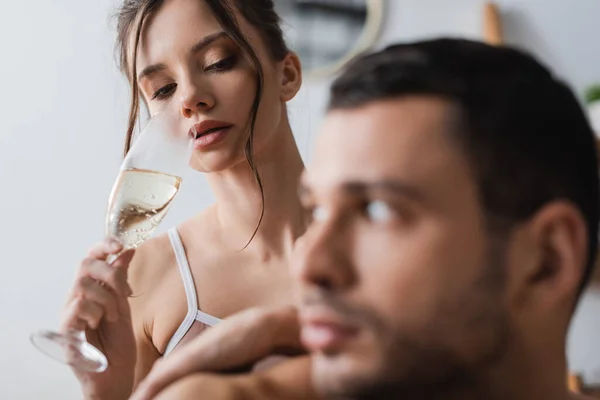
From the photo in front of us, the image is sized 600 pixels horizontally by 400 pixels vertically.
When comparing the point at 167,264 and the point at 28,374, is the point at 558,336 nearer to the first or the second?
the point at 167,264

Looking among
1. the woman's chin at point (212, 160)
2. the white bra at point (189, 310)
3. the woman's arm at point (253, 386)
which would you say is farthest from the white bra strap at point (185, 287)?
the woman's arm at point (253, 386)

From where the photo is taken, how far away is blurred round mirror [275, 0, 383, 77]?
8.02 feet

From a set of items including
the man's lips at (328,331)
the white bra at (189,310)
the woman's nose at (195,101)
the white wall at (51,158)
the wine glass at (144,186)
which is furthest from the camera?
the white wall at (51,158)

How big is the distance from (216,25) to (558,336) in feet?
2.53

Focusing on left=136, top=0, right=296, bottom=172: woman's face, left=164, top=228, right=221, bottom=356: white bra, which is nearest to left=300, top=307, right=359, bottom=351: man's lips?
left=136, top=0, right=296, bottom=172: woman's face

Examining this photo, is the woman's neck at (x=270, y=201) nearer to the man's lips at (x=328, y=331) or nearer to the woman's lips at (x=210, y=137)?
the woman's lips at (x=210, y=137)

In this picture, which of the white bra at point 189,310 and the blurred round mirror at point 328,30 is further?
the blurred round mirror at point 328,30

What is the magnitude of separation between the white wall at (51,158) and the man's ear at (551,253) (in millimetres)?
1569

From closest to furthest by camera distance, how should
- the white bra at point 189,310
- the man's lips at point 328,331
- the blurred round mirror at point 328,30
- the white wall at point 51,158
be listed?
the man's lips at point 328,331
the white bra at point 189,310
the white wall at point 51,158
the blurred round mirror at point 328,30

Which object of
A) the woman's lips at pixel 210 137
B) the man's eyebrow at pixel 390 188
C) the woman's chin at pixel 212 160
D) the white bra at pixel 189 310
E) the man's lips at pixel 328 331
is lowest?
the white bra at pixel 189 310

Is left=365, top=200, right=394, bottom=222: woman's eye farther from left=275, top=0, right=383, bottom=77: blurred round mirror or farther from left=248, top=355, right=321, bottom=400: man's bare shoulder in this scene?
left=275, top=0, right=383, bottom=77: blurred round mirror

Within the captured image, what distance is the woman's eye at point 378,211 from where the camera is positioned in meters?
0.58

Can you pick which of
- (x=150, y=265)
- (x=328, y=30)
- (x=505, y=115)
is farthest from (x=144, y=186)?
(x=328, y=30)

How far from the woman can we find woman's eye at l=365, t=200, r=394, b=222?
0.45 m
